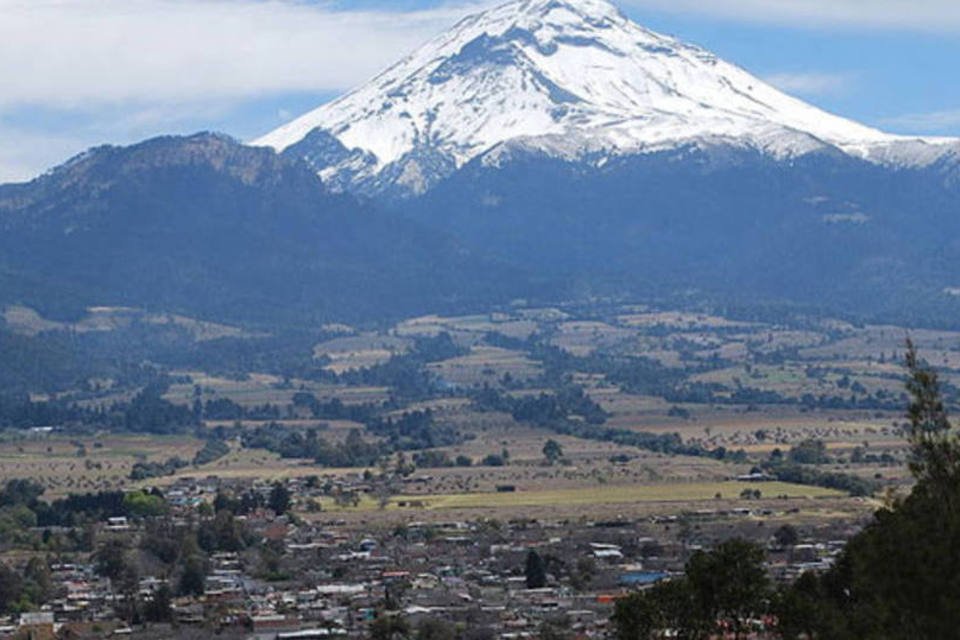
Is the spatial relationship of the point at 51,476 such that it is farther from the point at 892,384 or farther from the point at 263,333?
the point at 263,333

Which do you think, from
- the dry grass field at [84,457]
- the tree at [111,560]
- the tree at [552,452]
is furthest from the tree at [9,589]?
the tree at [552,452]

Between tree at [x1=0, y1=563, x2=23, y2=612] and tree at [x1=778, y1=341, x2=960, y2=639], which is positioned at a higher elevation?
tree at [x1=778, y1=341, x2=960, y2=639]

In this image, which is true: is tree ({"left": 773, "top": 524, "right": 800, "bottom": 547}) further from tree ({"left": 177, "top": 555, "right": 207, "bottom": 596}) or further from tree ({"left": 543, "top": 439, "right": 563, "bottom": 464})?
tree ({"left": 543, "top": 439, "right": 563, "bottom": 464})

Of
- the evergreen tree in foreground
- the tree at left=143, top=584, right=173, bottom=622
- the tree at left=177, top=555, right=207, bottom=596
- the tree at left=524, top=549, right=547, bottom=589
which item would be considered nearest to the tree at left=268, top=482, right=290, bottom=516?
the tree at left=177, top=555, right=207, bottom=596

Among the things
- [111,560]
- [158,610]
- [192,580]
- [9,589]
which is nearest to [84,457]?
[111,560]

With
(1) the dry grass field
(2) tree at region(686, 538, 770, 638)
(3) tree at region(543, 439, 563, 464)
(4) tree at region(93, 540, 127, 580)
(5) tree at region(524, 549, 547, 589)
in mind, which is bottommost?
(5) tree at region(524, 549, 547, 589)

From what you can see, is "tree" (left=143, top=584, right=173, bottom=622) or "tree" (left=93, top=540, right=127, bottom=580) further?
"tree" (left=93, top=540, right=127, bottom=580)

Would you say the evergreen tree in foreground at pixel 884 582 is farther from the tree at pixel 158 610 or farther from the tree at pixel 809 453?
the tree at pixel 809 453
